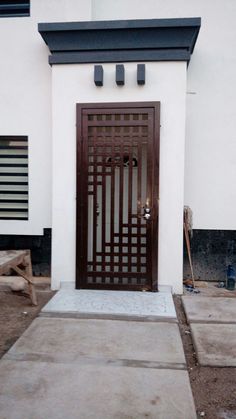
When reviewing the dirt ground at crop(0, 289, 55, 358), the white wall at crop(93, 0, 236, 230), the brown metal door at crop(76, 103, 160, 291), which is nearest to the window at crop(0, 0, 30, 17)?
the white wall at crop(93, 0, 236, 230)

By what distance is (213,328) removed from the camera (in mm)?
4086

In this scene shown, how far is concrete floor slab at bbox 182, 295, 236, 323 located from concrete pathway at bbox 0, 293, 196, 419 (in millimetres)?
Result: 398

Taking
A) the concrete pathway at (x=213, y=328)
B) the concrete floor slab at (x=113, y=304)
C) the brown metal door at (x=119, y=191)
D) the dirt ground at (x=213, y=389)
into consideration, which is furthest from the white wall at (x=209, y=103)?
the dirt ground at (x=213, y=389)

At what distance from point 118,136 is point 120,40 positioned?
1.26 metres

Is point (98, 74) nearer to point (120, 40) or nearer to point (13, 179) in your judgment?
point (120, 40)

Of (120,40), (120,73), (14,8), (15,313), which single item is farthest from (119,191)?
(14,8)

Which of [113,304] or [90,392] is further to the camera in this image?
[113,304]

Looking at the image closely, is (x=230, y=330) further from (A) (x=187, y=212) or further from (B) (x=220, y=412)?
(A) (x=187, y=212)

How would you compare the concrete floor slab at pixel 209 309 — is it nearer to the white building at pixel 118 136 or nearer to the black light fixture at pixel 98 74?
the white building at pixel 118 136

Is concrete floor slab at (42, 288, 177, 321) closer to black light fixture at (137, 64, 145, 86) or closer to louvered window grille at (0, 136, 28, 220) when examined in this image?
louvered window grille at (0, 136, 28, 220)

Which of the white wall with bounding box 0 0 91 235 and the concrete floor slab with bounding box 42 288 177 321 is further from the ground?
the white wall with bounding box 0 0 91 235

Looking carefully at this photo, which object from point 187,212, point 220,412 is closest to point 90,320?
point 220,412

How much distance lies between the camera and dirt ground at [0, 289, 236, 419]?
2803mm

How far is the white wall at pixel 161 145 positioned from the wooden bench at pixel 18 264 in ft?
2.07
